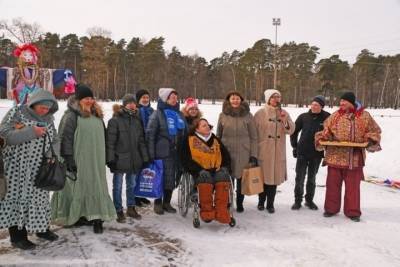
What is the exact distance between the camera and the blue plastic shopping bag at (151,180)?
5.48 metres

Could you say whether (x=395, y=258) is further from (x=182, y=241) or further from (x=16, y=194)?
(x=16, y=194)

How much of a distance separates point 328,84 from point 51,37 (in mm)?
38973

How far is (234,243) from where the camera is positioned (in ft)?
15.0

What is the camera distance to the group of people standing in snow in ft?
13.1

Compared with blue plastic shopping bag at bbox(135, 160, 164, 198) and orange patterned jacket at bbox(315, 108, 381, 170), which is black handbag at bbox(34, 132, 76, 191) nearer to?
blue plastic shopping bag at bbox(135, 160, 164, 198)

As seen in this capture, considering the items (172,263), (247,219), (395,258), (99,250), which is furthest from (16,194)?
(395,258)

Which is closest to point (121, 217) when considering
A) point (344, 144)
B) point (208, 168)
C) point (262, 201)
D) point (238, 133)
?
point (208, 168)

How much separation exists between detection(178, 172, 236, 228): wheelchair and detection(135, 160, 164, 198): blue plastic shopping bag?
0.30 meters

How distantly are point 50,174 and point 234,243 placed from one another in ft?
6.94

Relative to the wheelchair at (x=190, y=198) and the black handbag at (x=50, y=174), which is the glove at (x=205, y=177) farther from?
the black handbag at (x=50, y=174)

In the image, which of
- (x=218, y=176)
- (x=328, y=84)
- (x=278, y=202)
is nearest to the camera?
(x=218, y=176)

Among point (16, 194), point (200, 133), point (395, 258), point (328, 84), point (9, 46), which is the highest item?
point (9, 46)

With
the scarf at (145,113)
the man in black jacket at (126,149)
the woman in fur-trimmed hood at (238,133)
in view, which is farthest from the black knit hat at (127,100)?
the woman in fur-trimmed hood at (238,133)

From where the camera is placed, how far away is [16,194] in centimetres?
393
